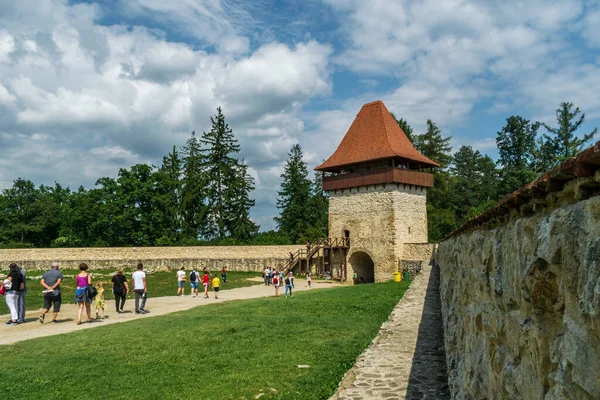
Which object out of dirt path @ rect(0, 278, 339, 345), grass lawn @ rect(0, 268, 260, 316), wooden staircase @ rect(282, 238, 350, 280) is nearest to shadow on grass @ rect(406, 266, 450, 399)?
dirt path @ rect(0, 278, 339, 345)

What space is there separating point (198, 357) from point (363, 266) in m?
24.0

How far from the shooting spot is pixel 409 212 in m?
29.1

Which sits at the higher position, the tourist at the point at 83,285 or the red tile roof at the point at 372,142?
the red tile roof at the point at 372,142

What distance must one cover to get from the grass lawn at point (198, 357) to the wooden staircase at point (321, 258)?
18188mm

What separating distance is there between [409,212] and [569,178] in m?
28.3

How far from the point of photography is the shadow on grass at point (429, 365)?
435 cm

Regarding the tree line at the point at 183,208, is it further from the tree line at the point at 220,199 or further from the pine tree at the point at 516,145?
the pine tree at the point at 516,145

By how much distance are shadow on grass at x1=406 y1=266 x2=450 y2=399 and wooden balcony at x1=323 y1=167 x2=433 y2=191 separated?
20.5 m

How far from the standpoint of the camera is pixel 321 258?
31047mm

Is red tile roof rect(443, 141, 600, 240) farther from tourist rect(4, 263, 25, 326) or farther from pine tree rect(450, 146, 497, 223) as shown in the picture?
pine tree rect(450, 146, 497, 223)

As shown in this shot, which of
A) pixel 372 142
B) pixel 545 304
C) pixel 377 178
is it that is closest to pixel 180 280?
pixel 377 178

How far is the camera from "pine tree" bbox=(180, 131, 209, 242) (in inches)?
1834

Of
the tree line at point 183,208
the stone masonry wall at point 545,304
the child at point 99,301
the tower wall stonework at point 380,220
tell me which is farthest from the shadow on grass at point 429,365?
the tree line at point 183,208

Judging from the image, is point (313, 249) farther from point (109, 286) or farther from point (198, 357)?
point (198, 357)
